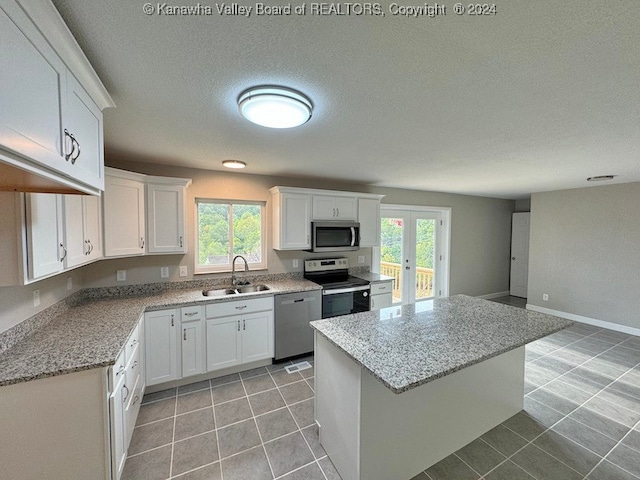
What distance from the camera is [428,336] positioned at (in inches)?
67.4

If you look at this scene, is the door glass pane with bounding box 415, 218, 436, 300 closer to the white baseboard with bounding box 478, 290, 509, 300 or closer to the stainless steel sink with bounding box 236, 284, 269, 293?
the white baseboard with bounding box 478, 290, 509, 300

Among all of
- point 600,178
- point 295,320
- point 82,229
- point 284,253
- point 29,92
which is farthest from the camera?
point 284,253

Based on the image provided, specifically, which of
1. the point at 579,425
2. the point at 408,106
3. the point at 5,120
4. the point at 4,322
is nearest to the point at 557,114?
the point at 408,106

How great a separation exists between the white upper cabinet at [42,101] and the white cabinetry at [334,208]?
8.36ft

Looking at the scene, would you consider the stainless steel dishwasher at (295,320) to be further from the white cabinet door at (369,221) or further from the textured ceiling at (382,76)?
the textured ceiling at (382,76)

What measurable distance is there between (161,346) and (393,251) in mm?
3820

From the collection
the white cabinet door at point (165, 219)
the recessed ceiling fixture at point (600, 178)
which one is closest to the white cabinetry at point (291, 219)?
the white cabinet door at point (165, 219)

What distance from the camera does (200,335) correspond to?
268 cm

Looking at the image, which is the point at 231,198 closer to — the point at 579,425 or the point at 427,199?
the point at 427,199

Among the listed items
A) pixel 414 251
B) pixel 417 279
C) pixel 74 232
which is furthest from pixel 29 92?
pixel 417 279

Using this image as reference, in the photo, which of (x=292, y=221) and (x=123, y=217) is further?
(x=292, y=221)

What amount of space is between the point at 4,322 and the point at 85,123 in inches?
50.5

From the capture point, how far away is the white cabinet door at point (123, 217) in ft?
7.73

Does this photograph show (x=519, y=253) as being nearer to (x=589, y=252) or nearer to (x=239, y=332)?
(x=589, y=252)
